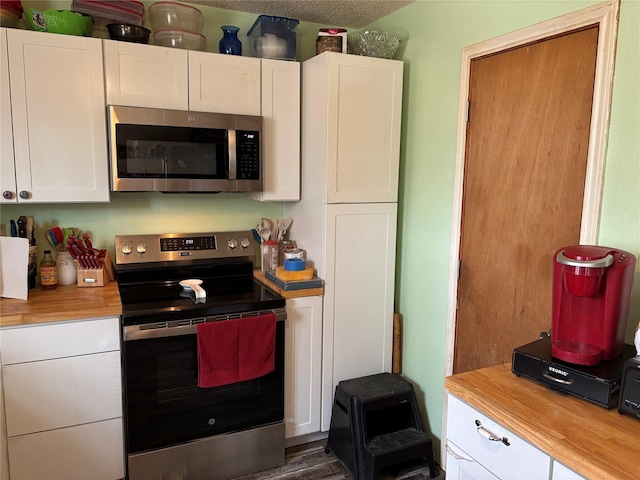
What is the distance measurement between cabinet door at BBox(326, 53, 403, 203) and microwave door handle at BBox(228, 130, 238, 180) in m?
0.49

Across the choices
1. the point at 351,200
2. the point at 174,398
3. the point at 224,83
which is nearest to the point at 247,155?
the point at 224,83

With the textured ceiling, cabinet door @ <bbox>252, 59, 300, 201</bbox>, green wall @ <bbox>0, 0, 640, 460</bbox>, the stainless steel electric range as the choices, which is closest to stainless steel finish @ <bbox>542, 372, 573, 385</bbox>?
green wall @ <bbox>0, 0, 640, 460</bbox>

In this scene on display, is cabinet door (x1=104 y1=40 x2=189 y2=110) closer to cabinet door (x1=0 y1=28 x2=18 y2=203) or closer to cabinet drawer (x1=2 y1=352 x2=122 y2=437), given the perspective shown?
cabinet door (x1=0 y1=28 x2=18 y2=203)

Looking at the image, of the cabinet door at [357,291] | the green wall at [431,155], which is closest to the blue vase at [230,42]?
the green wall at [431,155]

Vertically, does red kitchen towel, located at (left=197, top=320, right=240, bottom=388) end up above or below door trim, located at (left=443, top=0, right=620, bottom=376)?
below

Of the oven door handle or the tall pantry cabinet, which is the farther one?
the tall pantry cabinet

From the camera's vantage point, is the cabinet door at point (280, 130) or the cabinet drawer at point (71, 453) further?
the cabinet door at point (280, 130)

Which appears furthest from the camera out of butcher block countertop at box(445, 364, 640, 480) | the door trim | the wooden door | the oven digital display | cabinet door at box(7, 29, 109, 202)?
the oven digital display

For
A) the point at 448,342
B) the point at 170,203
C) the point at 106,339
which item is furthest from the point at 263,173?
the point at 448,342

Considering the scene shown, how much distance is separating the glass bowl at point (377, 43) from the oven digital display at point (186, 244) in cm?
134

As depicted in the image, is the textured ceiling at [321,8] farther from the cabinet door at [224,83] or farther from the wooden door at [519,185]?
the wooden door at [519,185]

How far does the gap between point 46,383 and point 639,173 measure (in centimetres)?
237

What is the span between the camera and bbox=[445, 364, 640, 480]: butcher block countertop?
108 centimetres

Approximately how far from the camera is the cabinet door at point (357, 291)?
2531 millimetres
